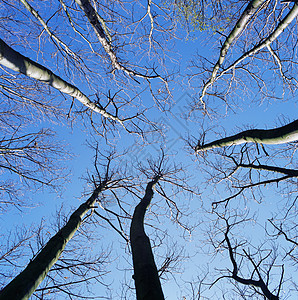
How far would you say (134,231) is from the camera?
3.34m

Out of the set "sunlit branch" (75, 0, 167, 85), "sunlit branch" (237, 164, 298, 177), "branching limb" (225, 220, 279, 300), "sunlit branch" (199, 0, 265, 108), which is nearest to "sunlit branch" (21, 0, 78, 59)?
"sunlit branch" (75, 0, 167, 85)

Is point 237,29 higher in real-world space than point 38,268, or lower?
higher

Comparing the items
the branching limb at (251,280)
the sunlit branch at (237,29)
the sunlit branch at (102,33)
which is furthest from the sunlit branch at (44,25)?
the branching limb at (251,280)

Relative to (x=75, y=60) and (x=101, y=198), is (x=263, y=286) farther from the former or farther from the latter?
(x=75, y=60)

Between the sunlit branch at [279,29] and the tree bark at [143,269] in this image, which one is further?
the sunlit branch at [279,29]

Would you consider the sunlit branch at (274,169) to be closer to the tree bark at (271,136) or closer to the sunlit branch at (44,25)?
the tree bark at (271,136)

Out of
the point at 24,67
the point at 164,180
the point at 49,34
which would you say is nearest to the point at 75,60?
the point at 49,34

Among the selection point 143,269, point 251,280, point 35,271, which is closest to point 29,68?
point 35,271

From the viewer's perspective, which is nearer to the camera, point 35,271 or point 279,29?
point 35,271

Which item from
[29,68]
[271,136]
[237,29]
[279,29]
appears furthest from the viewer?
[237,29]

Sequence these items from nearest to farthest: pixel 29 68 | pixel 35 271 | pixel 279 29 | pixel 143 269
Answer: pixel 143 269
pixel 35 271
pixel 29 68
pixel 279 29

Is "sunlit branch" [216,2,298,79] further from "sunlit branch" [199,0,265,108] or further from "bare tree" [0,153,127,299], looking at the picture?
"bare tree" [0,153,127,299]

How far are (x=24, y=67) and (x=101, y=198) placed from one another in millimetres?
3893

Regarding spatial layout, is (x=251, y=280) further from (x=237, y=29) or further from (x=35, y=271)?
(x=237, y=29)
